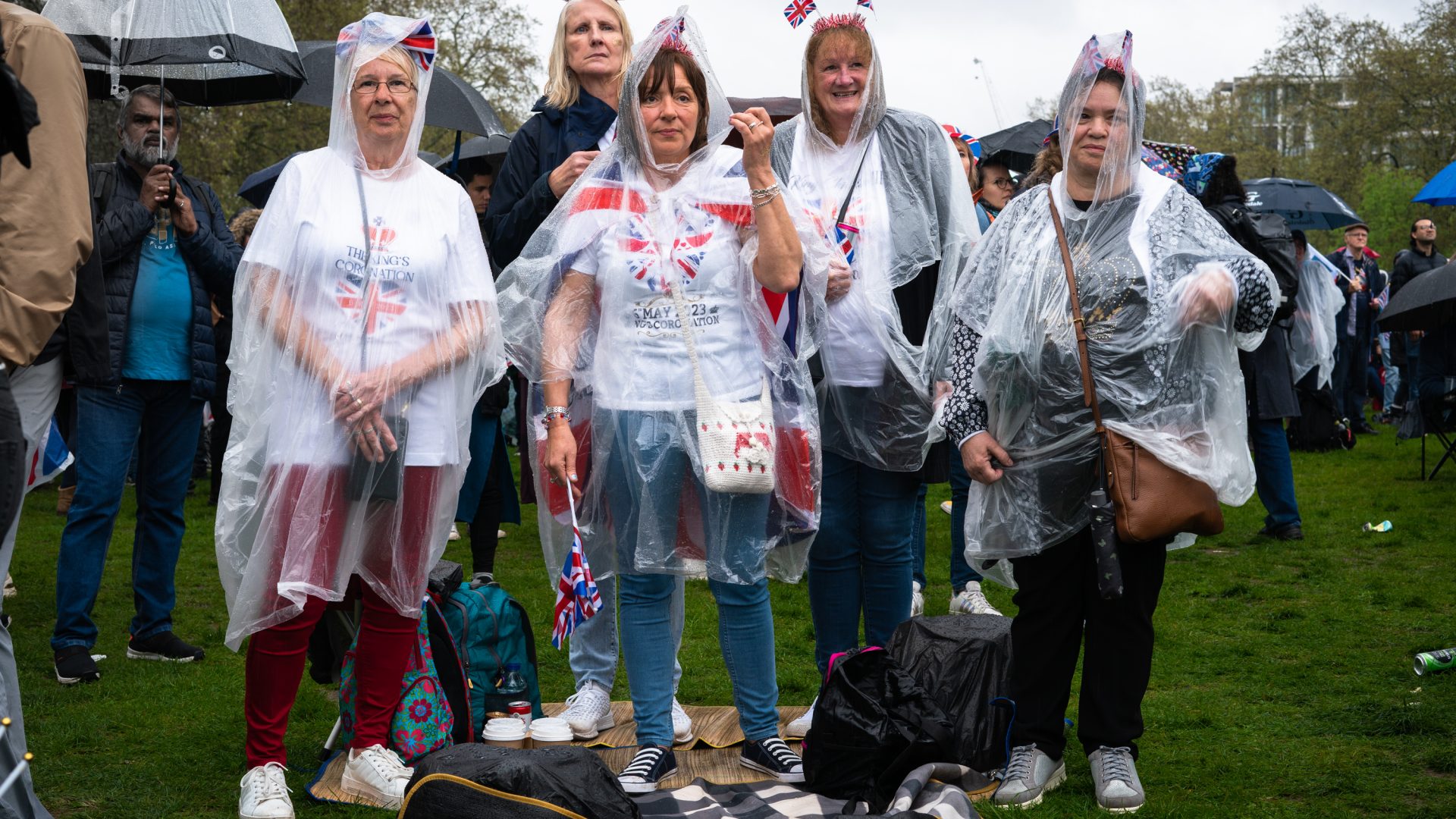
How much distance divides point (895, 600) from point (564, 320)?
129 centimetres

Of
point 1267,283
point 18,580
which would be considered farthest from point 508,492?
point 1267,283

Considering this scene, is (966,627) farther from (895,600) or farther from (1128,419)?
(1128,419)

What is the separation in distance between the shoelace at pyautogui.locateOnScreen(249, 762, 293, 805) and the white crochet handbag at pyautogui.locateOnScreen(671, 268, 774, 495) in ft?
4.21

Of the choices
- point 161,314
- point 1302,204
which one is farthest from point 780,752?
point 1302,204

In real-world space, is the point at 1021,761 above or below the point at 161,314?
below

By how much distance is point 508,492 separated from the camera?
5879mm

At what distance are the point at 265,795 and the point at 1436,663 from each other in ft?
11.9

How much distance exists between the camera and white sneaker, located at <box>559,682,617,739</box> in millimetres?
3902

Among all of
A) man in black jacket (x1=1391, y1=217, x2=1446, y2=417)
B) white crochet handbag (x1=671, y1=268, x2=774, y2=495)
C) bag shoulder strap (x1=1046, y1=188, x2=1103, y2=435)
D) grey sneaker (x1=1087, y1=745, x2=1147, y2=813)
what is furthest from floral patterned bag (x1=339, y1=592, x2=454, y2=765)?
man in black jacket (x1=1391, y1=217, x2=1446, y2=417)

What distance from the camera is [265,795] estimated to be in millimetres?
3232

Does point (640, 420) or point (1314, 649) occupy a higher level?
point (640, 420)

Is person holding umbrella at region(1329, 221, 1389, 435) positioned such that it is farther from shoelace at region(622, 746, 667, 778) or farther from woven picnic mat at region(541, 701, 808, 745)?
shoelace at region(622, 746, 667, 778)

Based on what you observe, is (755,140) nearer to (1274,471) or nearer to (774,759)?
(774,759)

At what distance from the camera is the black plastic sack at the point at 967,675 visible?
3592mm
